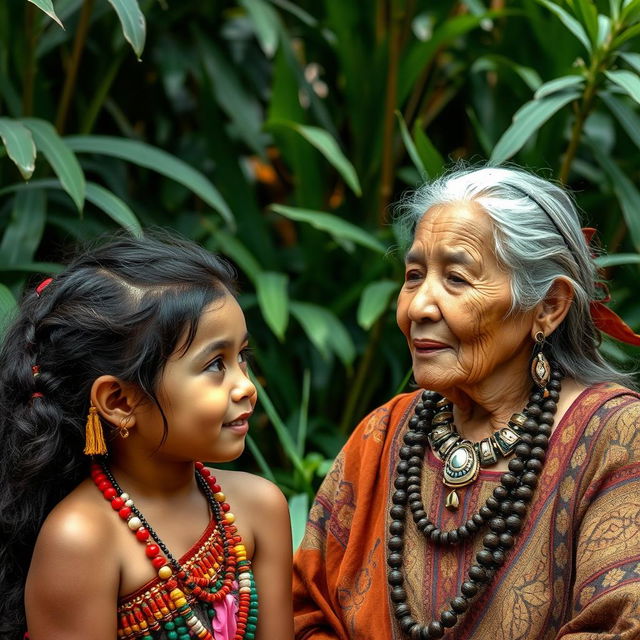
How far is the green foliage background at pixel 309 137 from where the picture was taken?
10.5 feet

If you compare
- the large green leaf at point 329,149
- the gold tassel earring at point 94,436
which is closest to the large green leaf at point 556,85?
the large green leaf at point 329,149

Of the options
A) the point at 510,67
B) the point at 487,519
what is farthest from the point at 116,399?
the point at 510,67

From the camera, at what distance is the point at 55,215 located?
11.3 ft

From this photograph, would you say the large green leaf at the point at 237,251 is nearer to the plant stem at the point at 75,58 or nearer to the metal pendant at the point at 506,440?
the plant stem at the point at 75,58

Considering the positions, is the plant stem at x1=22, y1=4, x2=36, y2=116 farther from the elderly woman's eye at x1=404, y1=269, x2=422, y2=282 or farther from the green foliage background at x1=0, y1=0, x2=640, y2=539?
the elderly woman's eye at x1=404, y1=269, x2=422, y2=282

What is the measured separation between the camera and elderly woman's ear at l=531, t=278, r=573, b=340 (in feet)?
7.01

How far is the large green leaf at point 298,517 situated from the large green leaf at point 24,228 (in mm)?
1067

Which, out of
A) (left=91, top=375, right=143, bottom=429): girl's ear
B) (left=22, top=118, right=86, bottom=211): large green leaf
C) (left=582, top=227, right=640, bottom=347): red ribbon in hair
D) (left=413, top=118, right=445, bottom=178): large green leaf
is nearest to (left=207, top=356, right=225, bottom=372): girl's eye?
(left=91, top=375, right=143, bottom=429): girl's ear

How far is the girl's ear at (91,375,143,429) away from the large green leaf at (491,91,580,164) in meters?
1.24

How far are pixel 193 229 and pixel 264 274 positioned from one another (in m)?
0.44

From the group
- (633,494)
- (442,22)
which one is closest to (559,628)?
(633,494)

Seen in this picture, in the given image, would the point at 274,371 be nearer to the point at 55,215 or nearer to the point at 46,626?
the point at 55,215

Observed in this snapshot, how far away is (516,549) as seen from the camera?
6.69ft

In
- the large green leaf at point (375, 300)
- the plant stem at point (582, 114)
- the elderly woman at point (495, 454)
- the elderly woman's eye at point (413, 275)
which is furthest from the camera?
the large green leaf at point (375, 300)
